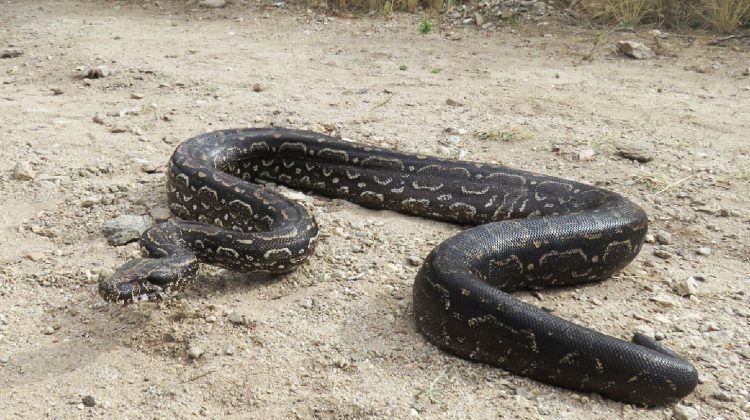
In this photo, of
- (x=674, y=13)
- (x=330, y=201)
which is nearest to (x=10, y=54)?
(x=330, y=201)

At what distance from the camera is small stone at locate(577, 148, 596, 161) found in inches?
415

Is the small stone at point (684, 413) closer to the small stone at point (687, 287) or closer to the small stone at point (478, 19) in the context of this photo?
the small stone at point (687, 287)

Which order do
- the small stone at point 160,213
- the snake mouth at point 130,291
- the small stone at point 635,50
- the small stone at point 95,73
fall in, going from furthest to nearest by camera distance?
1. the small stone at point 635,50
2. the small stone at point 95,73
3. the small stone at point 160,213
4. the snake mouth at point 130,291

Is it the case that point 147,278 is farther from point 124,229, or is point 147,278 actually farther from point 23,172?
point 23,172

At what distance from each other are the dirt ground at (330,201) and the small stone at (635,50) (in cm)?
26

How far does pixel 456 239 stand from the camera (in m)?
7.19

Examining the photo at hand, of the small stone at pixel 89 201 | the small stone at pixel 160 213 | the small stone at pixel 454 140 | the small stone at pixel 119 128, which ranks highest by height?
the small stone at pixel 454 140

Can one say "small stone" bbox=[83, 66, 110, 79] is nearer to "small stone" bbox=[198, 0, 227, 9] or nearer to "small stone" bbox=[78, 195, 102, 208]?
"small stone" bbox=[78, 195, 102, 208]

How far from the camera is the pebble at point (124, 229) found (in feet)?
26.6

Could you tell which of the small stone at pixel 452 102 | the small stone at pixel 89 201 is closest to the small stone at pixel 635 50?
the small stone at pixel 452 102

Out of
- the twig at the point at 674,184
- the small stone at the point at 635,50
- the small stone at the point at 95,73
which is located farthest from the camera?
the small stone at the point at 635,50

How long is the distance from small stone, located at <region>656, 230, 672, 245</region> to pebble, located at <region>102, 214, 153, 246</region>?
226 inches

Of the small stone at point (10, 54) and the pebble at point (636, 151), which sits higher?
the pebble at point (636, 151)

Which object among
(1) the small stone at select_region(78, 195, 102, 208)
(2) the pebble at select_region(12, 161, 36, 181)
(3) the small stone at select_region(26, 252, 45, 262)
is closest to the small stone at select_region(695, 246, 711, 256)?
(1) the small stone at select_region(78, 195, 102, 208)
